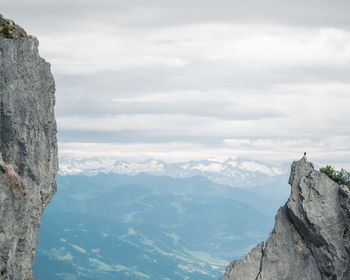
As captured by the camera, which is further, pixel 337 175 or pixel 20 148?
pixel 337 175

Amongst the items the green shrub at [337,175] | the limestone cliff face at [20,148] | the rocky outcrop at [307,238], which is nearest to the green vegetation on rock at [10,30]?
the limestone cliff face at [20,148]

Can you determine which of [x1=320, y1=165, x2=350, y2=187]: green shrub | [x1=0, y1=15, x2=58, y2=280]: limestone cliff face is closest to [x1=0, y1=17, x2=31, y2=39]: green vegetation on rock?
[x1=0, y1=15, x2=58, y2=280]: limestone cliff face

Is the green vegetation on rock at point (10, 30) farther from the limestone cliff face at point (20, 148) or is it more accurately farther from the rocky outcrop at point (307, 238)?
the rocky outcrop at point (307, 238)

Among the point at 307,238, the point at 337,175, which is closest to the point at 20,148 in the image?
the point at 307,238

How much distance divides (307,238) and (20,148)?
92.8ft

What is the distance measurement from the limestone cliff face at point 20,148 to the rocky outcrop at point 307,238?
1978 centimetres

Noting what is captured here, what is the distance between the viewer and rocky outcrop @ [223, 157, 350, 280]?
4847cm

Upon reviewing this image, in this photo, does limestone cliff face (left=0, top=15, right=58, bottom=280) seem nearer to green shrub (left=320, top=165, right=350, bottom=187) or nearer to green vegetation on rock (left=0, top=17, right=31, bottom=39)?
green vegetation on rock (left=0, top=17, right=31, bottom=39)

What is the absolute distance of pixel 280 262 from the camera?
166 ft

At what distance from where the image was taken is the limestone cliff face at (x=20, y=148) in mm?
45594

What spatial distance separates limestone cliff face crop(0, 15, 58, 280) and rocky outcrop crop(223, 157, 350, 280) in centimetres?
1978

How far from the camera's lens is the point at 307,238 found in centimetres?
5034

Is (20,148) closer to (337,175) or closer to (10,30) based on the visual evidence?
(10,30)

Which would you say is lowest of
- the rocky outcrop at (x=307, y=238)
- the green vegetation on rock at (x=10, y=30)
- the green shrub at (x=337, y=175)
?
the rocky outcrop at (x=307, y=238)
